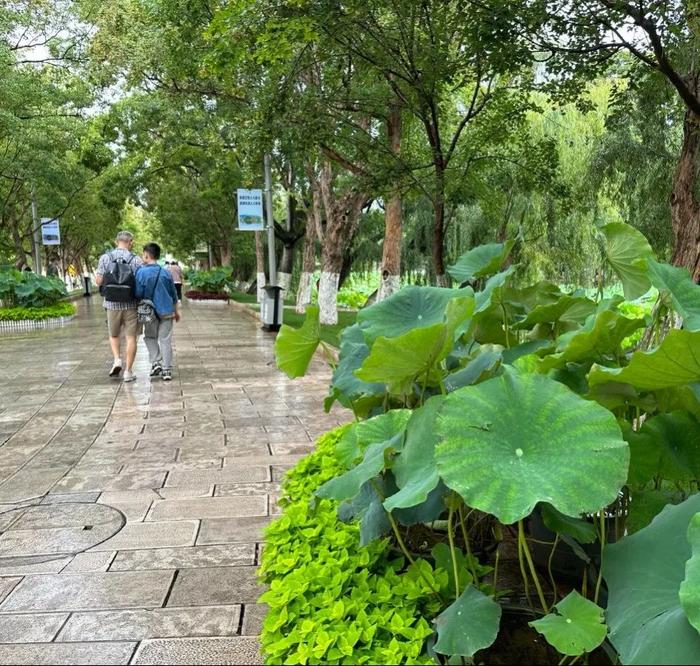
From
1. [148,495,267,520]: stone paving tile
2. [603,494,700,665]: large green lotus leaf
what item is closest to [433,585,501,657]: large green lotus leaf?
[603,494,700,665]: large green lotus leaf

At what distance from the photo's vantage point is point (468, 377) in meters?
2.33

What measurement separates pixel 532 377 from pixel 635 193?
13.3 metres

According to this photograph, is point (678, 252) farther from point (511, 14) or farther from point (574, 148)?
point (574, 148)

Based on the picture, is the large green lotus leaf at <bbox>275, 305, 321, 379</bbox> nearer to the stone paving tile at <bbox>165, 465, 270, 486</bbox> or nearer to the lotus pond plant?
the lotus pond plant

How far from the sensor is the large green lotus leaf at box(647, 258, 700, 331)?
2.04m

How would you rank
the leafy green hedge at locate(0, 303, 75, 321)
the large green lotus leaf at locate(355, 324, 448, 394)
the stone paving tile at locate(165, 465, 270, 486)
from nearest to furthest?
the large green lotus leaf at locate(355, 324, 448, 394), the stone paving tile at locate(165, 465, 270, 486), the leafy green hedge at locate(0, 303, 75, 321)

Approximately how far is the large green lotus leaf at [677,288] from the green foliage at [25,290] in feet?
60.8

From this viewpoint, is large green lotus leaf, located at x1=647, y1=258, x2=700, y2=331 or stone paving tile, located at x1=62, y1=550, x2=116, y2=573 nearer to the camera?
large green lotus leaf, located at x1=647, y1=258, x2=700, y2=331

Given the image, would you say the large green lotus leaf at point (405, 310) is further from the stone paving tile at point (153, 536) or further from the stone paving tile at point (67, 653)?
the stone paving tile at point (153, 536)

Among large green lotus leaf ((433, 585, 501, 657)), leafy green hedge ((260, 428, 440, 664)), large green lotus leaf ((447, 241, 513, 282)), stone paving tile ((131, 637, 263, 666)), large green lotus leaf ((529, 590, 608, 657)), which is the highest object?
large green lotus leaf ((447, 241, 513, 282))

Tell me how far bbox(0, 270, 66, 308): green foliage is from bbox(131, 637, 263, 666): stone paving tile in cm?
1753

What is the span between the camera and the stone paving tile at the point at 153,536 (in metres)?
3.45

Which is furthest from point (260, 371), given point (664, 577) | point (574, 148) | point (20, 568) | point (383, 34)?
point (574, 148)

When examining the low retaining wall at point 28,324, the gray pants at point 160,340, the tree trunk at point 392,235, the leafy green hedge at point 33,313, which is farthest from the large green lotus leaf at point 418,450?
the leafy green hedge at point 33,313
